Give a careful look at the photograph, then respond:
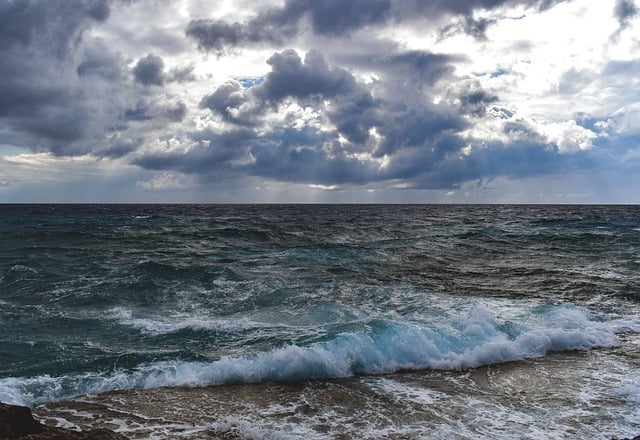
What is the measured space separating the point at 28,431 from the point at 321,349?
20.1ft

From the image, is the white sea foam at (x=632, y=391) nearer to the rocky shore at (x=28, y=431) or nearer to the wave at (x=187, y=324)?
the wave at (x=187, y=324)

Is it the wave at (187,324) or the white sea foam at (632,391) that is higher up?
the wave at (187,324)

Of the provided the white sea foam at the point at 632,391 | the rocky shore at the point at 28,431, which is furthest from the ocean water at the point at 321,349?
the rocky shore at the point at 28,431

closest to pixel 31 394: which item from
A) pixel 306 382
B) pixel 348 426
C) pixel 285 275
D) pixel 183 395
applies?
pixel 183 395

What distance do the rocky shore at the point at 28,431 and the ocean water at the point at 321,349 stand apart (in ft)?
5.97

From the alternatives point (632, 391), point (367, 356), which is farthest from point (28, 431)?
point (632, 391)

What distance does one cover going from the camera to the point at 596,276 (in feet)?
67.0

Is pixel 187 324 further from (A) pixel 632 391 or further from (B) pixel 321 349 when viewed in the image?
(A) pixel 632 391

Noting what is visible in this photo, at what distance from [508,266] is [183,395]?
1920 centimetres

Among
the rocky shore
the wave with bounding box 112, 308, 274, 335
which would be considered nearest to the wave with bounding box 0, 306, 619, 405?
the wave with bounding box 112, 308, 274, 335

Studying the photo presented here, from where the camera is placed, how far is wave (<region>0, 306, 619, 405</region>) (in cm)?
873

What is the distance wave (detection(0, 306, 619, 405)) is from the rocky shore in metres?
3.45

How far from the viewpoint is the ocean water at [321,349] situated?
7.29m

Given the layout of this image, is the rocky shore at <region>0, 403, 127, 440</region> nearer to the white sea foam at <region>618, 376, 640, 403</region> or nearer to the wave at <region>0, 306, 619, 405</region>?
the wave at <region>0, 306, 619, 405</region>
